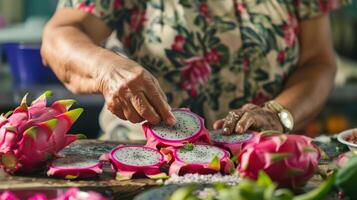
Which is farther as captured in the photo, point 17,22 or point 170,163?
point 17,22

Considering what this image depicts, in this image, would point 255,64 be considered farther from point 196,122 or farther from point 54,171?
point 54,171

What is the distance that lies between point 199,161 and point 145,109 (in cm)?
18

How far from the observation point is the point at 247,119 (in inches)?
63.5

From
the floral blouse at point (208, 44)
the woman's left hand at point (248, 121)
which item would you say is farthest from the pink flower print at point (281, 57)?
the woman's left hand at point (248, 121)

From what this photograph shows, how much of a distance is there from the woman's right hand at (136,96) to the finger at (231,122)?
14cm

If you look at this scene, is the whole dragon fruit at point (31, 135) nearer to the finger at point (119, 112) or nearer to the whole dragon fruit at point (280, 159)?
the finger at point (119, 112)

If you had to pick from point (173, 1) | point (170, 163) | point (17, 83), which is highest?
point (173, 1)

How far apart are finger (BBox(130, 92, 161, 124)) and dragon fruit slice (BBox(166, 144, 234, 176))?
0.28 ft

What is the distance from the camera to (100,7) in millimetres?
1956

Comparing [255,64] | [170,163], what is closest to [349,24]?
[255,64]

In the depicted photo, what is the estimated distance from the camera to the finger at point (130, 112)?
59.2 inches

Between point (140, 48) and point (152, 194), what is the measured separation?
2.96 feet

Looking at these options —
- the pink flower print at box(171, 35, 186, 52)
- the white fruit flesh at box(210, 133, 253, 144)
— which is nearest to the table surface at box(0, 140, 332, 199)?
the white fruit flesh at box(210, 133, 253, 144)

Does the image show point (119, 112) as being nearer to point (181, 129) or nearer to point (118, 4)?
point (181, 129)
